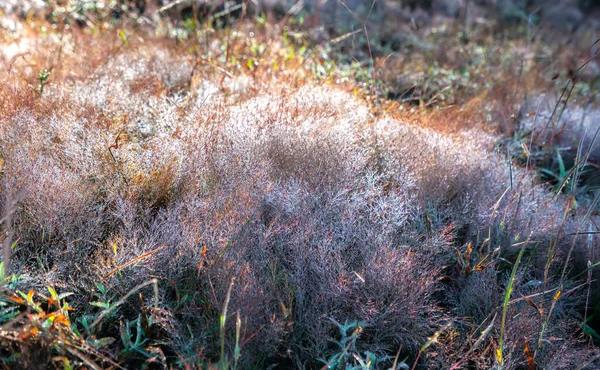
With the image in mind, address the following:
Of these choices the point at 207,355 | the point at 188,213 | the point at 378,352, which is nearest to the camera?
the point at 207,355

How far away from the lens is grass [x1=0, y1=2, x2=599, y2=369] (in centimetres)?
171

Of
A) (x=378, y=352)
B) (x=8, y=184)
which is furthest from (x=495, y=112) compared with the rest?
(x=8, y=184)

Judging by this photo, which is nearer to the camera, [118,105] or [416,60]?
[118,105]

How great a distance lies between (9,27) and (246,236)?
3.28 metres

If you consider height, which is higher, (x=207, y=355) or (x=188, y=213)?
(x=188, y=213)

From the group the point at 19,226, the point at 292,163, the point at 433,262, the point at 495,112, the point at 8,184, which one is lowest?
the point at 495,112

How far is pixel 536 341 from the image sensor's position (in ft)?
6.29

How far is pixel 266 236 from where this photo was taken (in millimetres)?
1920

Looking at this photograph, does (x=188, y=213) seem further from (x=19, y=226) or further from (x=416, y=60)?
(x=416, y=60)

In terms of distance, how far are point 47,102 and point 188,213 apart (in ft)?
4.09

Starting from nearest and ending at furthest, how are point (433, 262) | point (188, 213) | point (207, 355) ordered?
point (207, 355) < point (188, 213) < point (433, 262)

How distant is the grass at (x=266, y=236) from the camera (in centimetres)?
171

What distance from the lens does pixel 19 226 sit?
6.06 ft

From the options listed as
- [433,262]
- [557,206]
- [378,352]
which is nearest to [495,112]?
[557,206]
